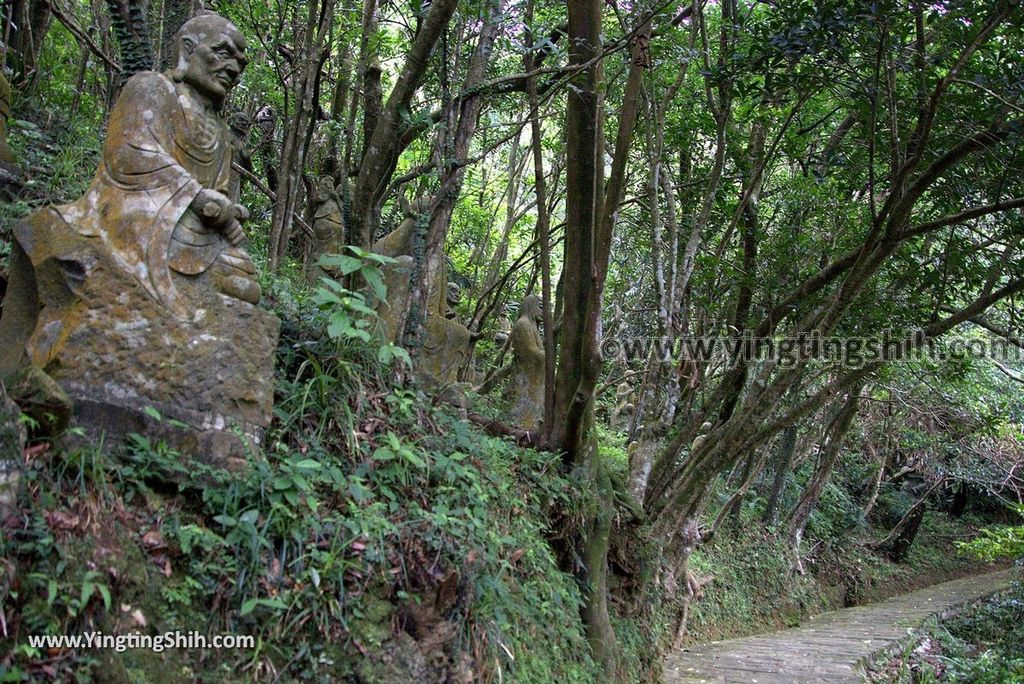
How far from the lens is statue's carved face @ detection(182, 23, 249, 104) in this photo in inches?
175

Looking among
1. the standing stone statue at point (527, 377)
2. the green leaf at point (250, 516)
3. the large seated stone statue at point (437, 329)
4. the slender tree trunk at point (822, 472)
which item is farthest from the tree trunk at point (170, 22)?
the slender tree trunk at point (822, 472)

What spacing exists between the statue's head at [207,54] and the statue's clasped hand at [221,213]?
586mm

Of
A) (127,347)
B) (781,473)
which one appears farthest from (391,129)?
(781,473)

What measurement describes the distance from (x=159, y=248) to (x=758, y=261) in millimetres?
6950

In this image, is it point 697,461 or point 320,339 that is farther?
point 697,461

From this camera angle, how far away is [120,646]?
11.1ft

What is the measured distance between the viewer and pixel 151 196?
4.16 metres

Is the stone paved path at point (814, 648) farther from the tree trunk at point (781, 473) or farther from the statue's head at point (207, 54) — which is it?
the statue's head at point (207, 54)

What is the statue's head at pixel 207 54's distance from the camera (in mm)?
4445

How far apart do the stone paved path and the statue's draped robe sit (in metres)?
6.61

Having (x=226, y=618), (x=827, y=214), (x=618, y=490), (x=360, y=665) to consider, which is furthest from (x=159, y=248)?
(x=827, y=214)

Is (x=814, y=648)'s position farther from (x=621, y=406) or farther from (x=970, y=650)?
(x=621, y=406)

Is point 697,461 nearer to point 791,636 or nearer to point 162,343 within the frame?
point 791,636

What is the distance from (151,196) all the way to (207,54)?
86 centimetres
